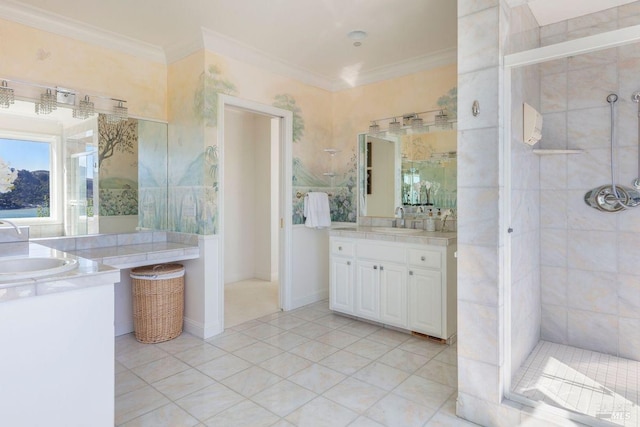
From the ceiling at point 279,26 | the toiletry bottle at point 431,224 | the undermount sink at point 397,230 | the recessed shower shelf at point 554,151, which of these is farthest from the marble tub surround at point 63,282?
the toiletry bottle at point 431,224

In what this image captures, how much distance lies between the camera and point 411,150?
3738mm

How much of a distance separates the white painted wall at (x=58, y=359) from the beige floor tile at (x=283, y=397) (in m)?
0.84

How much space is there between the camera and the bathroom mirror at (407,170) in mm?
3506

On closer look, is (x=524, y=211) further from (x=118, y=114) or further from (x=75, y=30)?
(x=75, y=30)

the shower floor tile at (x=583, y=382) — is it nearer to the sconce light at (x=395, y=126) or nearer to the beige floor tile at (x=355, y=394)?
the beige floor tile at (x=355, y=394)

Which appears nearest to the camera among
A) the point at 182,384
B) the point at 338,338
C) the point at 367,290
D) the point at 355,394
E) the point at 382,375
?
the point at 355,394

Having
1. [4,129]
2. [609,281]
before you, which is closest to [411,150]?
[609,281]

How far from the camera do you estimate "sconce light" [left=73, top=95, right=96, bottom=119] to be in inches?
119

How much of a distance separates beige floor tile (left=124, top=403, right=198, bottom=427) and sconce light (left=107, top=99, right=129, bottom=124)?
2402mm

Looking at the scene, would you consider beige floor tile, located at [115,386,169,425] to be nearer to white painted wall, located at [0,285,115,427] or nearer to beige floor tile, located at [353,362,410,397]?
white painted wall, located at [0,285,115,427]

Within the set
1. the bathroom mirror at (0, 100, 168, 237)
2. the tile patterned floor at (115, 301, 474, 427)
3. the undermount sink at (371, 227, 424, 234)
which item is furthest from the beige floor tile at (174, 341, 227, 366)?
the undermount sink at (371, 227, 424, 234)

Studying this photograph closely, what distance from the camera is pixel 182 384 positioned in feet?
7.95

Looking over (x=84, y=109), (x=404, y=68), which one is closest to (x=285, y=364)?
(x=84, y=109)

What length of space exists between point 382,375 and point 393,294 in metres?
0.88
